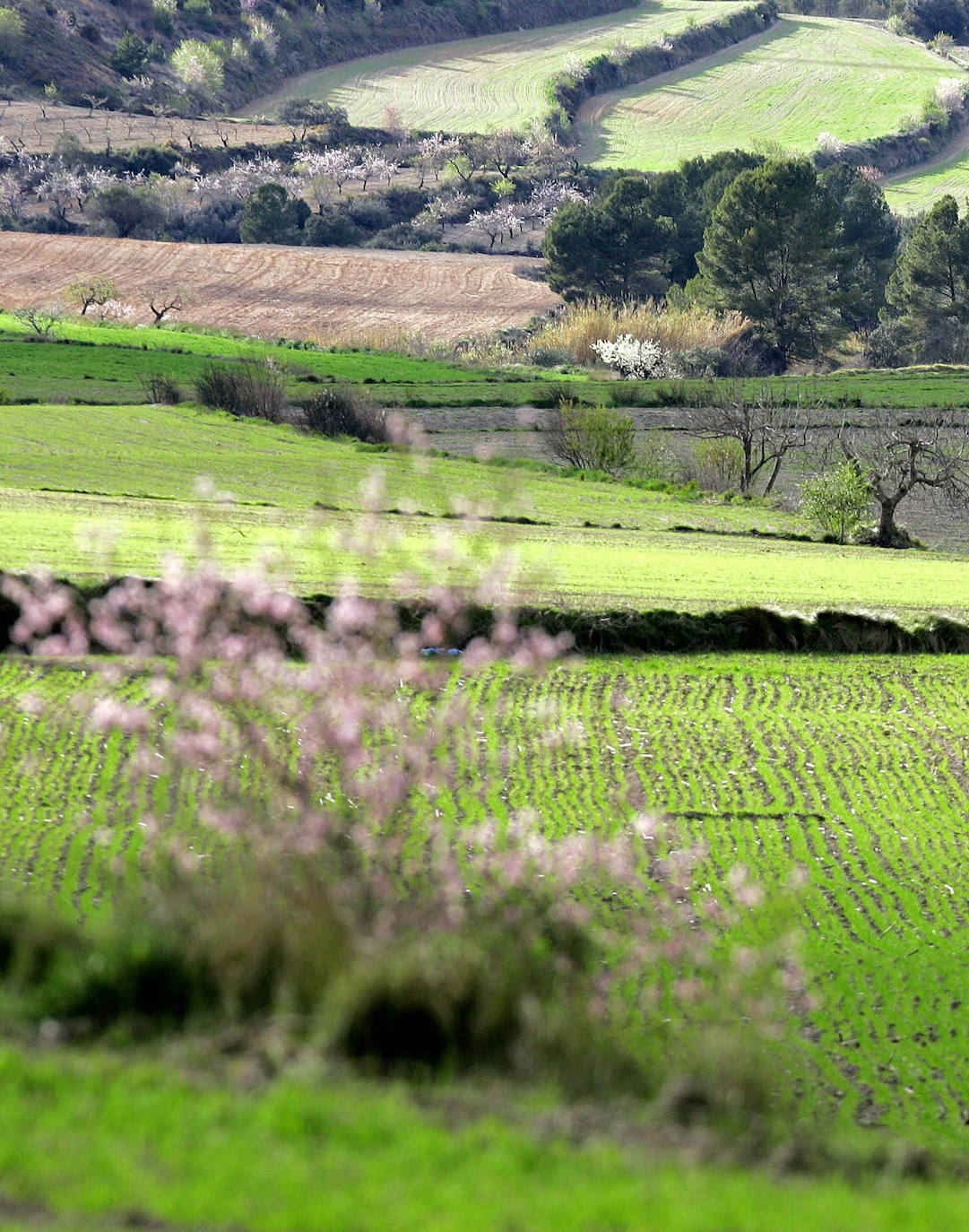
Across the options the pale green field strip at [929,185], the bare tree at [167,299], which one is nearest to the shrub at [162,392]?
the bare tree at [167,299]

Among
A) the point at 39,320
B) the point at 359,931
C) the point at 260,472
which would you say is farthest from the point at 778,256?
the point at 359,931

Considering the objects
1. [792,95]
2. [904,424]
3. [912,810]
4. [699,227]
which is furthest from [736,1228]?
[792,95]

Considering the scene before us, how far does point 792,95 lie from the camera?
18525cm

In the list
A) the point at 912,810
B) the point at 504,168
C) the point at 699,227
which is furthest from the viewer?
the point at 504,168

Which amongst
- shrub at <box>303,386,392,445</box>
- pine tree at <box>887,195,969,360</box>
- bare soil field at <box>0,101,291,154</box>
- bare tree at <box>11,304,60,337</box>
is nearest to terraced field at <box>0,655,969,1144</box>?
shrub at <box>303,386,392,445</box>

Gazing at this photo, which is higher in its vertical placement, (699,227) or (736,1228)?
(699,227)

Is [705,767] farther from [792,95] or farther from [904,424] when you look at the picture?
[792,95]

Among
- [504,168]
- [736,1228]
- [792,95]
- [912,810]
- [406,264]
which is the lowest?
[912,810]

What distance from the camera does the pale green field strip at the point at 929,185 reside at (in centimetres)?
14988

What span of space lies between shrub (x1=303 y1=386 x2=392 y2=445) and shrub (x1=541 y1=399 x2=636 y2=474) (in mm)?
5927

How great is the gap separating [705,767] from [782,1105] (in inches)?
297

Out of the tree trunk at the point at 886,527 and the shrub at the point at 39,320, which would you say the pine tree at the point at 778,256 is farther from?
the tree trunk at the point at 886,527

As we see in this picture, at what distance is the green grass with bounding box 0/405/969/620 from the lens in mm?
20734

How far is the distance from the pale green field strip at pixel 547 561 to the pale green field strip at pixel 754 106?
435ft
